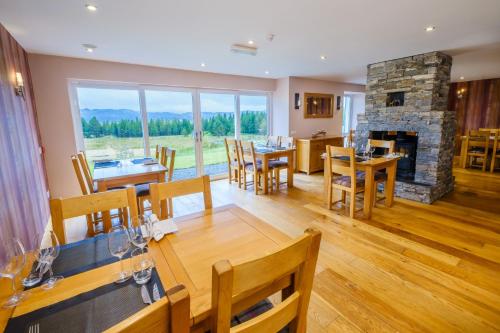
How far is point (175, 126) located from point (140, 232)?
3948mm

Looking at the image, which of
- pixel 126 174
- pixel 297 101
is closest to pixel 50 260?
pixel 126 174

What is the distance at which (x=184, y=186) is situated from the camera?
1692mm

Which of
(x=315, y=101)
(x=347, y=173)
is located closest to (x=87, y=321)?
(x=347, y=173)

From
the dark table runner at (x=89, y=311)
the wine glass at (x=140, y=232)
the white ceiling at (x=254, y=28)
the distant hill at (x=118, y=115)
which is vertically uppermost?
the white ceiling at (x=254, y=28)

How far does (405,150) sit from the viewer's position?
4.50m

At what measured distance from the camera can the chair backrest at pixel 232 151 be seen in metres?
4.66

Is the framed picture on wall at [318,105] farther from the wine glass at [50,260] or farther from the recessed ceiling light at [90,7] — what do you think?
the wine glass at [50,260]

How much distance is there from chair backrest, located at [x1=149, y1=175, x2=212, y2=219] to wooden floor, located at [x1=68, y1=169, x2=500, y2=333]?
47.6 inches

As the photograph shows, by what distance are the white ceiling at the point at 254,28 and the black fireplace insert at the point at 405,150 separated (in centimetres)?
140

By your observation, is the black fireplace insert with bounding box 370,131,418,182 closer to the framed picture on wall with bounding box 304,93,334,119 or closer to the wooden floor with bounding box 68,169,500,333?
the wooden floor with bounding box 68,169,500,333

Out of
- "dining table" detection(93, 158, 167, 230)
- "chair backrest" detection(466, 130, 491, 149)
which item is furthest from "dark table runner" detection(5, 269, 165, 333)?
"chair backrest" detection(466, 130, 491, 149)

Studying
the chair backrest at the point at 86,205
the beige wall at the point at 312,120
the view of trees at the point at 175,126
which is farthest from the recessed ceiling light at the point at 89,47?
the beige wall at the point at 312,120

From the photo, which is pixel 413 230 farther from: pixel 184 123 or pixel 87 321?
pixel 184 123

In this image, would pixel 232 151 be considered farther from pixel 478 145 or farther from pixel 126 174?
pixel 478 145
